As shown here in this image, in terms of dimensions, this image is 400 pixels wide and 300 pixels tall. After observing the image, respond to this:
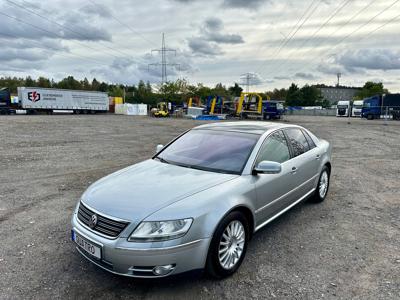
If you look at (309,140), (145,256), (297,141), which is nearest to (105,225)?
(145,256)

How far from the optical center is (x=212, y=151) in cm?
387

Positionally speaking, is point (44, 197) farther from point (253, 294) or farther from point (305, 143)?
point (305, 143)

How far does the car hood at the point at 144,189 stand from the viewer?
268cm

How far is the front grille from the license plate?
0.44 feet

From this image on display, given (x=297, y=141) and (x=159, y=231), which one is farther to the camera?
(x=297, y=141)

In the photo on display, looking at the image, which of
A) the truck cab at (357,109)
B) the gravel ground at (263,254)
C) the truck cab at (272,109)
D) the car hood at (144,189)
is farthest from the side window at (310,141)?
the truck cab at (357,109)

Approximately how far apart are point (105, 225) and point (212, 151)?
5.63 ft

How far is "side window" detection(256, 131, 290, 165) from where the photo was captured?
12.2 feet

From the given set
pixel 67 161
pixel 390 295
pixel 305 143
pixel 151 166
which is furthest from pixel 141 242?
pixel 67 161

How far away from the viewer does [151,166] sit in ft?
12.5

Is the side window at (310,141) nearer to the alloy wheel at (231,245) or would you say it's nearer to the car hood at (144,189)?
the car hood at (144,189)

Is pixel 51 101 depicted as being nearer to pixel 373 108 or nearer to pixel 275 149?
pixel 373 108

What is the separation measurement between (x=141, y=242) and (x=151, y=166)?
1.45 metres

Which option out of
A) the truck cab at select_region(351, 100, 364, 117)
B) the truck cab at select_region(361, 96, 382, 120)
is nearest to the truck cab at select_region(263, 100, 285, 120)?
the truck cab at select_region(361, 96, 382, 120)
